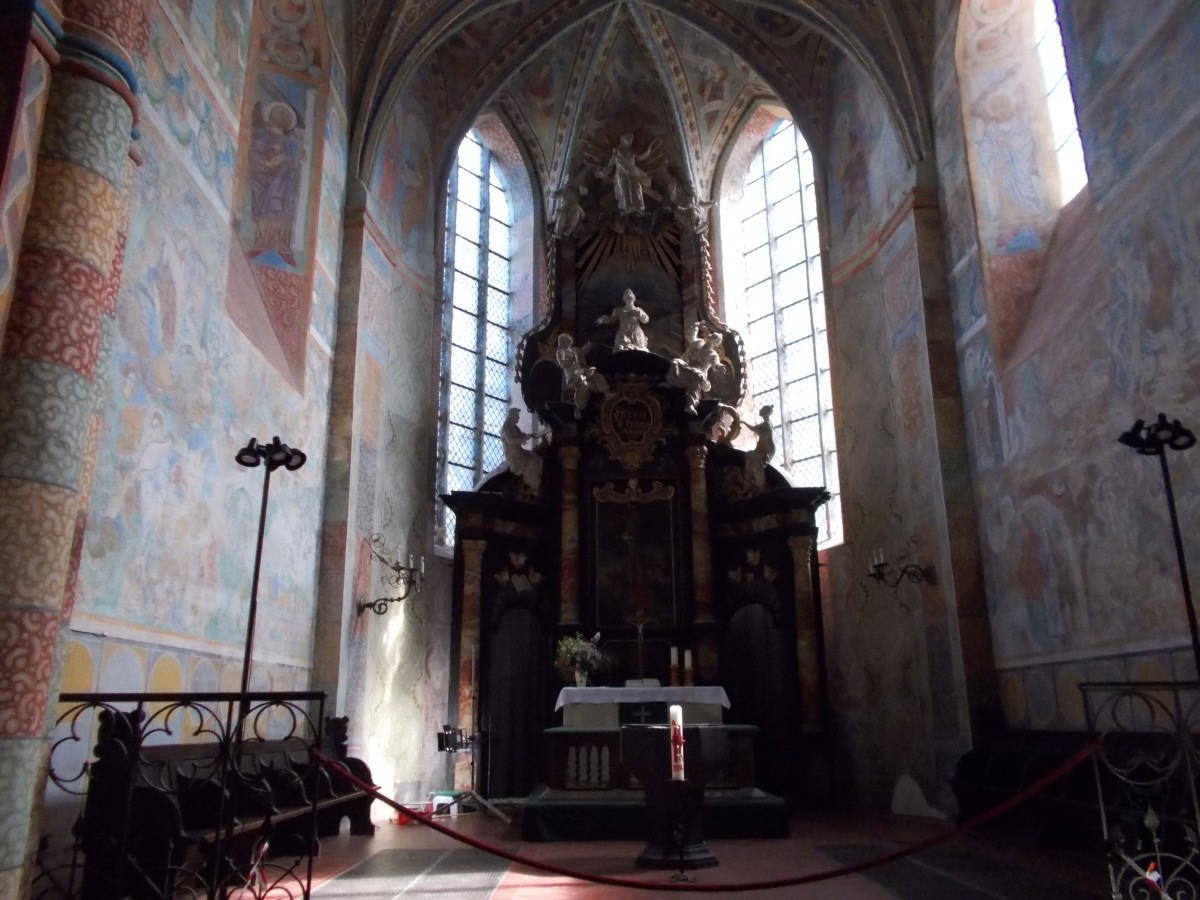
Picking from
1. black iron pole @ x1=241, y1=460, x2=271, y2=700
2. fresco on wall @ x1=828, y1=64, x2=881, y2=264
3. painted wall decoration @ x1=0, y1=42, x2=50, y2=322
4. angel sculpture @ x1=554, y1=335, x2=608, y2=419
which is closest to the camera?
painted wall decoration @ x1=0, y1=42, x2=50, y2=322

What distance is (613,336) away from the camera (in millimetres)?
15148

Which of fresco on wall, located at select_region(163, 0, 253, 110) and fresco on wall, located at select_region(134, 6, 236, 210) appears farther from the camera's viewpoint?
fresco on wall, located at select_region(163, 0, 253, 110)

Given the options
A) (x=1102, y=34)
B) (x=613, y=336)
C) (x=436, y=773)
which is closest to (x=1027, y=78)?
(x=1102, y=34)

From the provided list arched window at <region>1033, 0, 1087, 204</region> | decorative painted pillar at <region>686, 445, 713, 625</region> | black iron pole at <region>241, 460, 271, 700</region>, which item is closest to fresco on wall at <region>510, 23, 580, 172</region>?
decorative painted pillar at <region>686, 445, 713, 625</region>

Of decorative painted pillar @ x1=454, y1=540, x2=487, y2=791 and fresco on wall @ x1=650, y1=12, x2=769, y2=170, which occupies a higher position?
fresco on wall @ x1=650, y1=12, x2=769, y2=170

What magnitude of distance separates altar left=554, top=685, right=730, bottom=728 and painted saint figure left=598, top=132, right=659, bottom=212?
27.7 ft

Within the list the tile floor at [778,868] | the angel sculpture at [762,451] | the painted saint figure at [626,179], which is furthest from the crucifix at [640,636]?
the painted saint figure at [626,179]

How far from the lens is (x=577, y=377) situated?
13.8m

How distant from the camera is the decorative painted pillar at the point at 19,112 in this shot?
4660mm

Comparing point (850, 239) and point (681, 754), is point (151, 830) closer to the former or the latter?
point (681, 754)

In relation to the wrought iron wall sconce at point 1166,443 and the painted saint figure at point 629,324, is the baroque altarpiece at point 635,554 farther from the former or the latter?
the wrought iron wall sconce at point 1166,443

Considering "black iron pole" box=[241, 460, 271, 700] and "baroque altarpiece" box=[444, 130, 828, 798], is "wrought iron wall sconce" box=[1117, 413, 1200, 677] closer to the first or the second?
"black iron pole" box=[241, 460, 271, 700]

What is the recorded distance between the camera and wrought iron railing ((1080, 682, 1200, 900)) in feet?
17.1

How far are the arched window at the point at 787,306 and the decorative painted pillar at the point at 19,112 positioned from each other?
36.7ft
